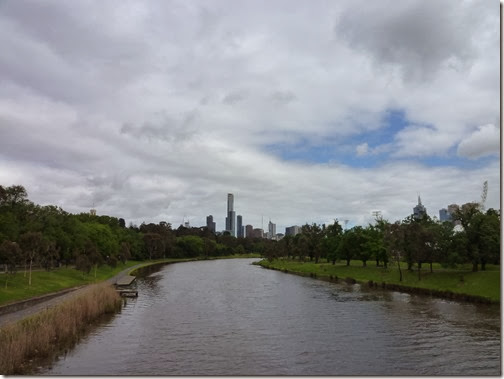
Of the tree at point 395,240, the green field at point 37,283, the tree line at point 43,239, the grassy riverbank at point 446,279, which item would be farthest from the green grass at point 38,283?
the tree at point 395,240

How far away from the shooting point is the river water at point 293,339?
91.7 feet

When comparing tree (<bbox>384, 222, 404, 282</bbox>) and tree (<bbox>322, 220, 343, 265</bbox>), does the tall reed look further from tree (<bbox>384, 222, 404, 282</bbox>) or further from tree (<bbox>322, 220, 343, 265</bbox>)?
tree (<bbox>322, 220, 343, 265</bbox>)

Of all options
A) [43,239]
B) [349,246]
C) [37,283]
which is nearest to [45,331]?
[37,283]

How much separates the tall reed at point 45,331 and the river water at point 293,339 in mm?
1714

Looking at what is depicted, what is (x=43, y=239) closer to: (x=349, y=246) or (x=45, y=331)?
(x=45, y=331)

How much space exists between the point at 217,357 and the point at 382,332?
637 inches

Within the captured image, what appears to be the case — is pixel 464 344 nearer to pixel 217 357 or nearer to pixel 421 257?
pixel 217 357

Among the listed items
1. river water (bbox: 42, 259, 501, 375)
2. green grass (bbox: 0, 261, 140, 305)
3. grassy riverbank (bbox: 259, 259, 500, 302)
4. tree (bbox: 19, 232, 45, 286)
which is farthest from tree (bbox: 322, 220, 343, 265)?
tree (bbox: 19, 232, 45, 286)

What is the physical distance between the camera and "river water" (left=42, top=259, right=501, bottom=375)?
2794 centimetres

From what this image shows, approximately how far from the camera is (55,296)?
5597 centimetres

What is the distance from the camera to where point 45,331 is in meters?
31.5

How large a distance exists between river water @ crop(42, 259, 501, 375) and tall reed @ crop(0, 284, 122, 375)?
171 centimetres

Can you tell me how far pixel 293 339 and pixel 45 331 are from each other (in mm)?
19174

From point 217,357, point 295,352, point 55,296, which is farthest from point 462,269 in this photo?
point 55,296
